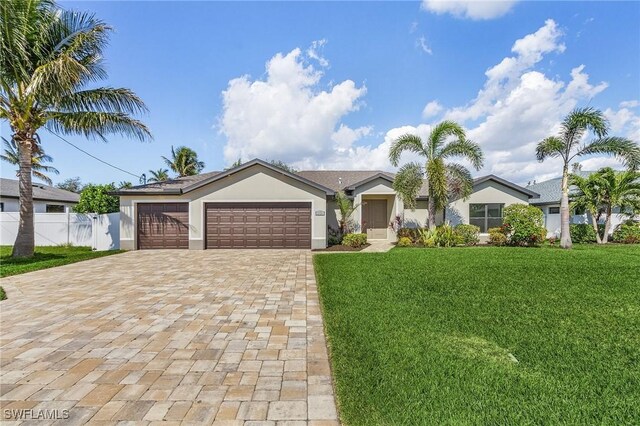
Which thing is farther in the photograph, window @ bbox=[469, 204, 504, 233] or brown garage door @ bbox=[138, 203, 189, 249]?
window @ bbox=[469, 204, 504, 233]

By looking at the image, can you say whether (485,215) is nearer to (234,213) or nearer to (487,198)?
(487,198)

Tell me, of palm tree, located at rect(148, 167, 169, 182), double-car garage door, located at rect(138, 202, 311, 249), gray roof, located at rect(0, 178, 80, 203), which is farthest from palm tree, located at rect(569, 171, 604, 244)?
palm tree, located at rect(148, 167, 169, 182)

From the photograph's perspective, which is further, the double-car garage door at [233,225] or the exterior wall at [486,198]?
the exterior wall at [486,198]

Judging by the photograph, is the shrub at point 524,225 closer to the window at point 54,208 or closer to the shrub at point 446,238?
the shrub at point 446,238

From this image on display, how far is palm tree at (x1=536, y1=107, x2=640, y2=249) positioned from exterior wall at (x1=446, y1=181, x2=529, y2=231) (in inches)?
131

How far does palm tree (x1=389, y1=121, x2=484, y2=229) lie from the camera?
46.6 feet

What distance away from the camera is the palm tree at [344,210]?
1562 centimetres

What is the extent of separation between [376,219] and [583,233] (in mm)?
11062

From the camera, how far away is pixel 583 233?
15773 millimetres

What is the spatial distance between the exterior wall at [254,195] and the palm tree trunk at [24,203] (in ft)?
13.4

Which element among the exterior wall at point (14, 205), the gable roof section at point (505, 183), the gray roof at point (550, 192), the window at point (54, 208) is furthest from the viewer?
the window at point (54, 208)

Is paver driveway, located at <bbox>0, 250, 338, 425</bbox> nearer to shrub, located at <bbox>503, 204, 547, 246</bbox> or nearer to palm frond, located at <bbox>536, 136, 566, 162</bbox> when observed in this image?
shrub, located at <bbox>503, 204, 547, 246</bbox>

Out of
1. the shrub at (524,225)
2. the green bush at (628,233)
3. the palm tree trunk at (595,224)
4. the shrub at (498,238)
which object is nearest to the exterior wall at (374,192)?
the shrub at (498,238)

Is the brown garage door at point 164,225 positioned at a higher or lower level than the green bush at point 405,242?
higher
